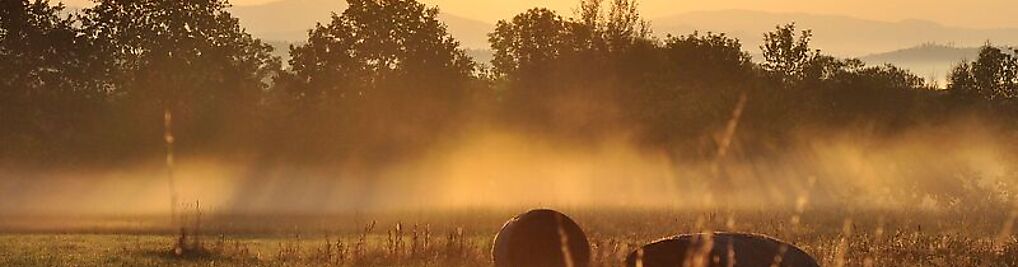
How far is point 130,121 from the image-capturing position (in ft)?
224

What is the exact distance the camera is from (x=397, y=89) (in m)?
69.9

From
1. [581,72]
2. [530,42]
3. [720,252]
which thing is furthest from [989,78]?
[720,252]

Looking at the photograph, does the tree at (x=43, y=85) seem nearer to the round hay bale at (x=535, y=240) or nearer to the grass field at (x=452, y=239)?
the grass field at (x=452, y=239)

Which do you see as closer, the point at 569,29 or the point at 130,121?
the point at 130,121

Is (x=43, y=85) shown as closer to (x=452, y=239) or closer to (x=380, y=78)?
(x=380, y=78)

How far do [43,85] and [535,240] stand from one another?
48.4 m

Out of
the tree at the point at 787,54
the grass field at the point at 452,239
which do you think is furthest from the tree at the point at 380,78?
the tree at the point at 787,54

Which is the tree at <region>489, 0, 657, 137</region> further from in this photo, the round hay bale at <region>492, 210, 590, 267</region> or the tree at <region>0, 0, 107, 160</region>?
the round hay bale at <region>492, 210, 590, 267</region>

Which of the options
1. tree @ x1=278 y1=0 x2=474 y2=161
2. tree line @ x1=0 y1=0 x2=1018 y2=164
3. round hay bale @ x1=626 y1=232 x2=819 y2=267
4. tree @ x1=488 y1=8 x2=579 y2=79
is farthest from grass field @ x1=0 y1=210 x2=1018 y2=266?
tree @ x1=488 y1=8 x2=579 y2=79

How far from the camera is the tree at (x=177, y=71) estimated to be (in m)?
69.1

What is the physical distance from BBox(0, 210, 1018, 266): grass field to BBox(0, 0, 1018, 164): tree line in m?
11.5

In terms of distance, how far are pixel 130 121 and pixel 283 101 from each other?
827 cm

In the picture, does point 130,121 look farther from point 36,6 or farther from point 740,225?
point 740,225

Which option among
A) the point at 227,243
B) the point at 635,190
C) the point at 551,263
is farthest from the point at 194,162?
the point at 551,263
